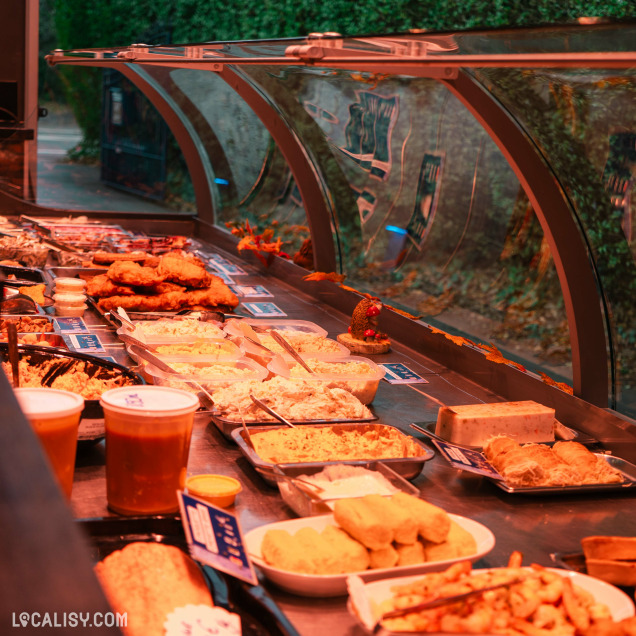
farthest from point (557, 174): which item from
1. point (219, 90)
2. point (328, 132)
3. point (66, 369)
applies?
point (219, 90)

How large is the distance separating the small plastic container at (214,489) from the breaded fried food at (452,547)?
17.3 inches

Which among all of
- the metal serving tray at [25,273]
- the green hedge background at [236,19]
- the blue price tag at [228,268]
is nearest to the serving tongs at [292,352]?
the metal serving tray at [25,273]

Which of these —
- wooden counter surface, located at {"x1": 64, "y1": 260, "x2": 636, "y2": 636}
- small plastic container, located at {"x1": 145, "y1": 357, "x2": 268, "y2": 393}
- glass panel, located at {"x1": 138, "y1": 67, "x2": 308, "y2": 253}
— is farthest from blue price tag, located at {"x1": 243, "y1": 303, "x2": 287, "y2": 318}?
glass panel, located at {"x1": 138, "y1": 67, "x2": 308, "y2": 253}

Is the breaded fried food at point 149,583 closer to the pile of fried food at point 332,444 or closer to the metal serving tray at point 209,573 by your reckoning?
the metal serving tray at point 209,573

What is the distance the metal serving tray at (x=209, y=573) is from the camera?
134 centimetres

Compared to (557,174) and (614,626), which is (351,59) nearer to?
(557,174)

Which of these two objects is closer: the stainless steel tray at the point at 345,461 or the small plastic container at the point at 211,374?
the stainless steel tray at the point at 345,461

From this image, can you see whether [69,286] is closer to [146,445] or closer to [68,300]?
[68,300]

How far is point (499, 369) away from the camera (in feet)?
9.67

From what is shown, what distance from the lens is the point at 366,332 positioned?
10.8 ft

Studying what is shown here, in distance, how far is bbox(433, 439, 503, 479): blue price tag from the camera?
6.58ft

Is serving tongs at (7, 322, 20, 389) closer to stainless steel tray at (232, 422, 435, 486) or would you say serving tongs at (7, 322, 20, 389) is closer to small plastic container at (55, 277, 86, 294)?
stainless steel tray at (232, 422, 435, 486)

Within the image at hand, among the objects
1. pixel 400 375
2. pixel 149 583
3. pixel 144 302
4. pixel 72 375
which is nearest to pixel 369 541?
pixel 149 583

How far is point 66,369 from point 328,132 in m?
3.84
